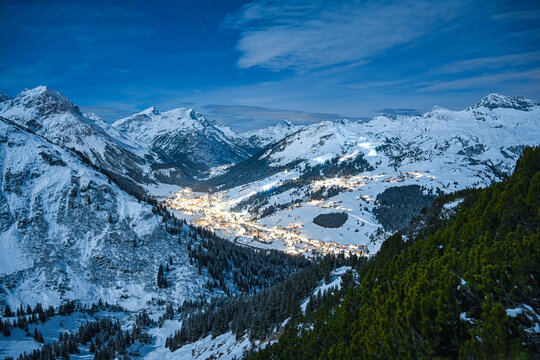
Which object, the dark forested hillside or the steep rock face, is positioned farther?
the steep rock face

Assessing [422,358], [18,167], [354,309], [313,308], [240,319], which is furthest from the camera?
[18,167]

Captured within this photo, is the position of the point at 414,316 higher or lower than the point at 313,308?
higher

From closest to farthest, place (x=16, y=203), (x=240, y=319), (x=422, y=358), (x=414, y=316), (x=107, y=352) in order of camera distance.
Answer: (x=422, y=358), (x=414, y=316), (x=240, y=319), (x=107, y=352), (x=16, y=203)

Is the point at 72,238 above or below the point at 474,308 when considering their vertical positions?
below

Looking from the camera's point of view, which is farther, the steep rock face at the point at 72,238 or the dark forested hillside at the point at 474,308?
the steep rock face at the point at 72,238

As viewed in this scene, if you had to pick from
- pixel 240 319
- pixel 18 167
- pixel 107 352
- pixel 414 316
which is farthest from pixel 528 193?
pixel 18 167

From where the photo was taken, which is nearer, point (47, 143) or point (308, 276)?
point (308, 276)

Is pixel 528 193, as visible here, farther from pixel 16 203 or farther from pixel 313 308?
pixel 16 203

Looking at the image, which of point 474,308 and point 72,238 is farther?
point 72,238
